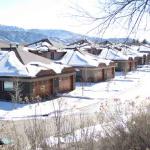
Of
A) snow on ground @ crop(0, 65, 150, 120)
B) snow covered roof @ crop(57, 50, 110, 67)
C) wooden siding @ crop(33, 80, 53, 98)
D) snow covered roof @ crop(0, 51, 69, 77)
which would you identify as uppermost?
snow covered roof @ crop(0, 51, 69, 77)

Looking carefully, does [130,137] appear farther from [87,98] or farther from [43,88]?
[87,98]

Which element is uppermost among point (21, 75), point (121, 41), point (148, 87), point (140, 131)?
point (121, 41)

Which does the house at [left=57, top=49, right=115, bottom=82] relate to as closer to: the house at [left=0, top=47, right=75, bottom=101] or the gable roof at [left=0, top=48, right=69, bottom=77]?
the house at [left=0, top=47, right=75, bottom=101]

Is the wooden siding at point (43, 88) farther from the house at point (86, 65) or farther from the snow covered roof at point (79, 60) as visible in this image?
the snow covered roof at point (79, 60)

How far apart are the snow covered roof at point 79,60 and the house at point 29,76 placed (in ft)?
29.2

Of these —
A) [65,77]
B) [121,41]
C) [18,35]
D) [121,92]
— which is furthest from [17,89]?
[18,35]

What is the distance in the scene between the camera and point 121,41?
329 inches

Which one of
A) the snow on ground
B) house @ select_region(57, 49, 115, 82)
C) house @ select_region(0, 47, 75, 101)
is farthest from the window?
house @ select_region(57, 49, 115, 82)

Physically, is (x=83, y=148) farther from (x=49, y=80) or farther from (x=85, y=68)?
(x=85, y=68)

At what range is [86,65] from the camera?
53719mm

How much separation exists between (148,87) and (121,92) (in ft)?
23.8

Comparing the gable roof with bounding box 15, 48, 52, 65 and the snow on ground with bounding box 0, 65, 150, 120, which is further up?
the gable roof with bounding box 15, 48, 52, 65

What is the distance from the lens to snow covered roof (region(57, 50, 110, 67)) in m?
54.2

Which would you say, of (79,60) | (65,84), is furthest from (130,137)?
(79,60)
